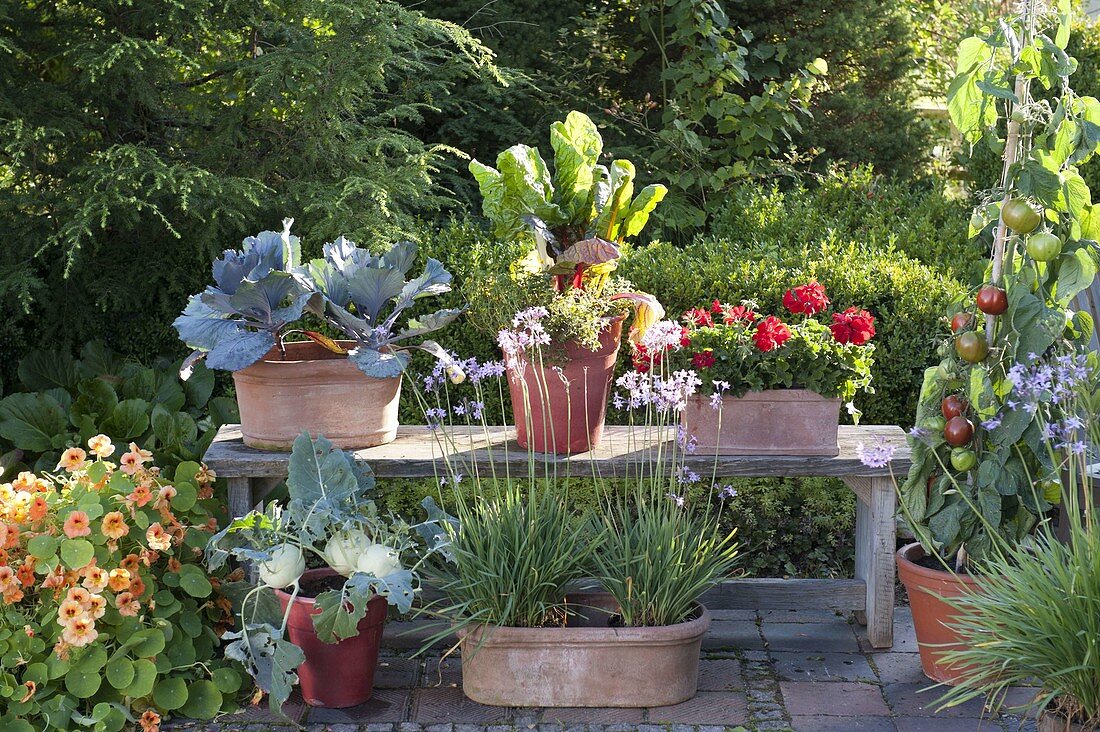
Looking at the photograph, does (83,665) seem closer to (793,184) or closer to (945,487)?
(945,487)

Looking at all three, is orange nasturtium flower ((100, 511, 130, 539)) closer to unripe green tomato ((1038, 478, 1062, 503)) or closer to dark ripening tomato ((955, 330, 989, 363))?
dark ripening tomato ((955, 330, 989, 363))

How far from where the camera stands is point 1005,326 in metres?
3.12

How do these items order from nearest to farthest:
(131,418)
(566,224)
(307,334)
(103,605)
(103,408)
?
(103,605), (307,334), (566,224), (131,418), (103,408)

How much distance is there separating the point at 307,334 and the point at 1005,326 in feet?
6.53

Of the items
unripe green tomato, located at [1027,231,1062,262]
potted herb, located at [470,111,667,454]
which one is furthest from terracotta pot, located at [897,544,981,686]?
potted herb, located at [470,111,667,454]

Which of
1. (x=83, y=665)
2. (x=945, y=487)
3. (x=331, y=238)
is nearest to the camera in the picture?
(x=83, y=665)

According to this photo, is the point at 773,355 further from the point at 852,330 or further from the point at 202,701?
the point at 202,701

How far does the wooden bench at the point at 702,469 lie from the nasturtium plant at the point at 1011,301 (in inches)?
7.5

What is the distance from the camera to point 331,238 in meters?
4.48

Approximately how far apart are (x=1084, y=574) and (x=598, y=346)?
1.44m

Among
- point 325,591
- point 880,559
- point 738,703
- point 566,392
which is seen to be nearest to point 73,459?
point 325,591

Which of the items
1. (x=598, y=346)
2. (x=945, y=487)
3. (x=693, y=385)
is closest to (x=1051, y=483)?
(x=945, y=487)

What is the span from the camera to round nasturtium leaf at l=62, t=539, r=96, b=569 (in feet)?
9.62

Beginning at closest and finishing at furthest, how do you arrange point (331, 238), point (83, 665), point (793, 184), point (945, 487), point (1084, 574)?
point (1084, 574), point (83, 665), point (945, 487), point (331, 238), point (793, 184)
